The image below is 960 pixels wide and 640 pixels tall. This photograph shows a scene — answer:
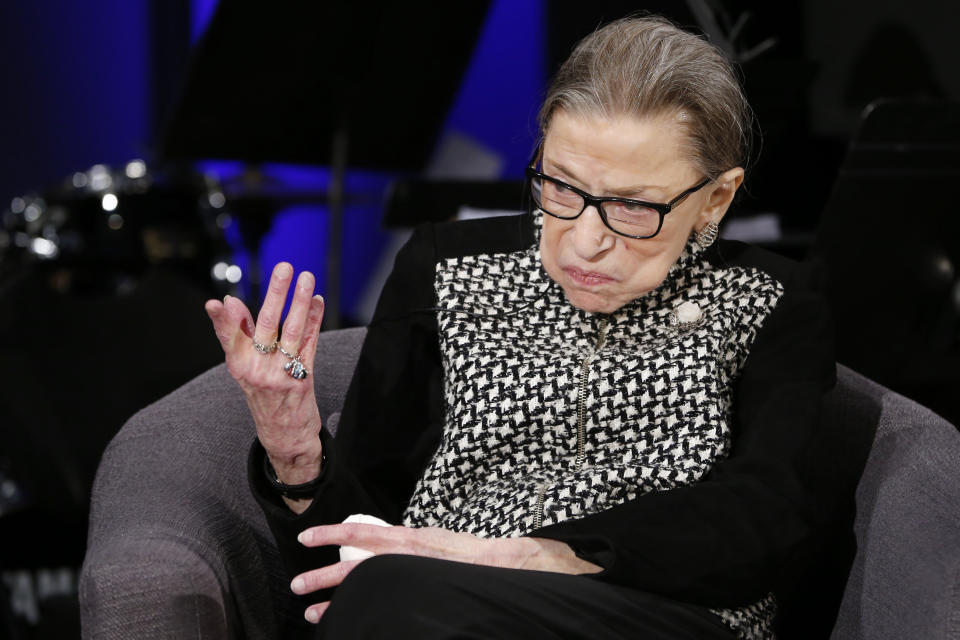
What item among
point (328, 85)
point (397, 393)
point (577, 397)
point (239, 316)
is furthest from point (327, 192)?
point (239, 316)

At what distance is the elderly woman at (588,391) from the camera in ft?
3.91

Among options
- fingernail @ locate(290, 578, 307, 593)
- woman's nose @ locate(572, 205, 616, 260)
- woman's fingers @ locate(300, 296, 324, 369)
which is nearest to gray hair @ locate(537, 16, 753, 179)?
woman's nose @ locate(572, 205, 616, 260)

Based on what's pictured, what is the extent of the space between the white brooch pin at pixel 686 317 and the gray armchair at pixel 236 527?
0.86ft

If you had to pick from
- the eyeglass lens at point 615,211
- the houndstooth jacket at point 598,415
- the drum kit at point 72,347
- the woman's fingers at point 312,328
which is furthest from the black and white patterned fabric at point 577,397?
the drum kit at point 72,347

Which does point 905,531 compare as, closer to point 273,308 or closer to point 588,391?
point 588,391

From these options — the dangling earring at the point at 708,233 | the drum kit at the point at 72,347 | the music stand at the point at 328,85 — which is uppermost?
the dangling earring at the point at 708,233

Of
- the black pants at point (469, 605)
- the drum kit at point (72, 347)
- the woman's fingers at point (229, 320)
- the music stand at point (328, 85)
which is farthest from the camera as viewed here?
the music stand at point (328, 85)

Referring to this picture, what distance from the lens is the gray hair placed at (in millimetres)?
1290

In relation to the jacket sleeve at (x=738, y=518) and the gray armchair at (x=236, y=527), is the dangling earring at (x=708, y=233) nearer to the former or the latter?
the jacket sleeve at (x=738, y=518)

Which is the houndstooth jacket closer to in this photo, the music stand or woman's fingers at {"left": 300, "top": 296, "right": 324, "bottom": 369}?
woman's fingers at {"left": 300, "top": 296, "right": 324, "bottom": 369}

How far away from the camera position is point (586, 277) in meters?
1.35

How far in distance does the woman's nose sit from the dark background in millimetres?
695

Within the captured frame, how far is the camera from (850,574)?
4.51 ft

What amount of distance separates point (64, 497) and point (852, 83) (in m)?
2.29
